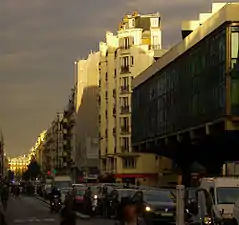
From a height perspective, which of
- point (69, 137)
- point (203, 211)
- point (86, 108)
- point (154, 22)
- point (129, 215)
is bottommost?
point (203, 211)

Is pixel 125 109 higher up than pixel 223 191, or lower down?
higher up

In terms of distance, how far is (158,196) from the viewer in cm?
3266

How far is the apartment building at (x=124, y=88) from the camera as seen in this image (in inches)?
3989

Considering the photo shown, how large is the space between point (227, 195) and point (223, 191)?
6.9 inches

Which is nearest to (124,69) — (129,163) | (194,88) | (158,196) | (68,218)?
(129,163)

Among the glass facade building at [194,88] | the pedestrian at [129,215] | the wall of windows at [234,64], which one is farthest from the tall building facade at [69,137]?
the pedestrian at [129,215]

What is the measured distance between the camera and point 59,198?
4897 cm

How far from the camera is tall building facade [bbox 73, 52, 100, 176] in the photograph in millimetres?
122500

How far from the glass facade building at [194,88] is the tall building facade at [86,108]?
41.8 metres

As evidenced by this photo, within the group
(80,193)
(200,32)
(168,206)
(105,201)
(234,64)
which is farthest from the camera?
(200,32)

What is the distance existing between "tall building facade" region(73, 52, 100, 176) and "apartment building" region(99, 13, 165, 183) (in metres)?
11.0

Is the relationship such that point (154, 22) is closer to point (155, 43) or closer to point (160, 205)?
point (155, 43)

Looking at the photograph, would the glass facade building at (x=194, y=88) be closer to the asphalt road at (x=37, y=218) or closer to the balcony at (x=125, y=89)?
the asphalt road at (x=37, y=218)

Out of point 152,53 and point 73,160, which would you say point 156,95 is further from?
point 73,160
